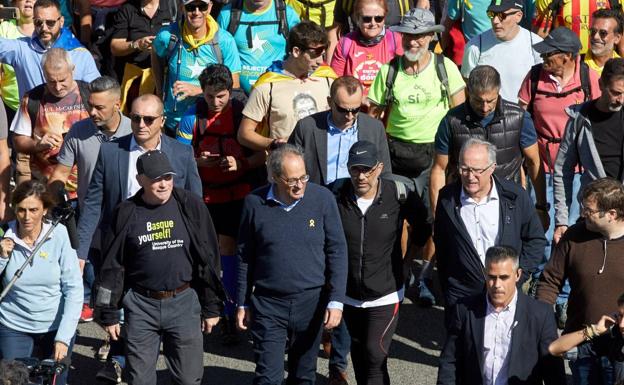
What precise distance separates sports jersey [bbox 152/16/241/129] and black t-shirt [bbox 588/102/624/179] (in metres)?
3.16

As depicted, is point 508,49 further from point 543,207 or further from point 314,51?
point 314,51

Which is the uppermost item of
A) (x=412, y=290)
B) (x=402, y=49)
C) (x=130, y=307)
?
(x=402, y=49)

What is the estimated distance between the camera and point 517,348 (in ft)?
24.2

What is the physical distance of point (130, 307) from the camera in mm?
8172

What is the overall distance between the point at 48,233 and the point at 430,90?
348cm

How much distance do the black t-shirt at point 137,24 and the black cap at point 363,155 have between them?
396 cm

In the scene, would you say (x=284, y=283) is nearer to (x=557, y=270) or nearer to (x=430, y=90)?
(x=557, y=270)

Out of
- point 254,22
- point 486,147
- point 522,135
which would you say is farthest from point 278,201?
point 254,22

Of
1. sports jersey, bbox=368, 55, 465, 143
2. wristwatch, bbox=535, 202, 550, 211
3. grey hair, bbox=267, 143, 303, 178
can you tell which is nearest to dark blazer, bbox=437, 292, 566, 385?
grey hair, bbox=267, 143, 303, 178

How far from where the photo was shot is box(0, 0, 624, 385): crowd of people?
7.86 m

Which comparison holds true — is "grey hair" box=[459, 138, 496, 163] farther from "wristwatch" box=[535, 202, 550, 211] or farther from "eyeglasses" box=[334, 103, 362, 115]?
"wristwatch" box=[535, 202, 550, 211]

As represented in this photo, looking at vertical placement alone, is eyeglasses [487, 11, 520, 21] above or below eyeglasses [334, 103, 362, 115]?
above

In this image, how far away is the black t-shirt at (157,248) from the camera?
26.5 feet

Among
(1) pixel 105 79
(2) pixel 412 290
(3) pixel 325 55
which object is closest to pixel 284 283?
(1) pixel 105 79
